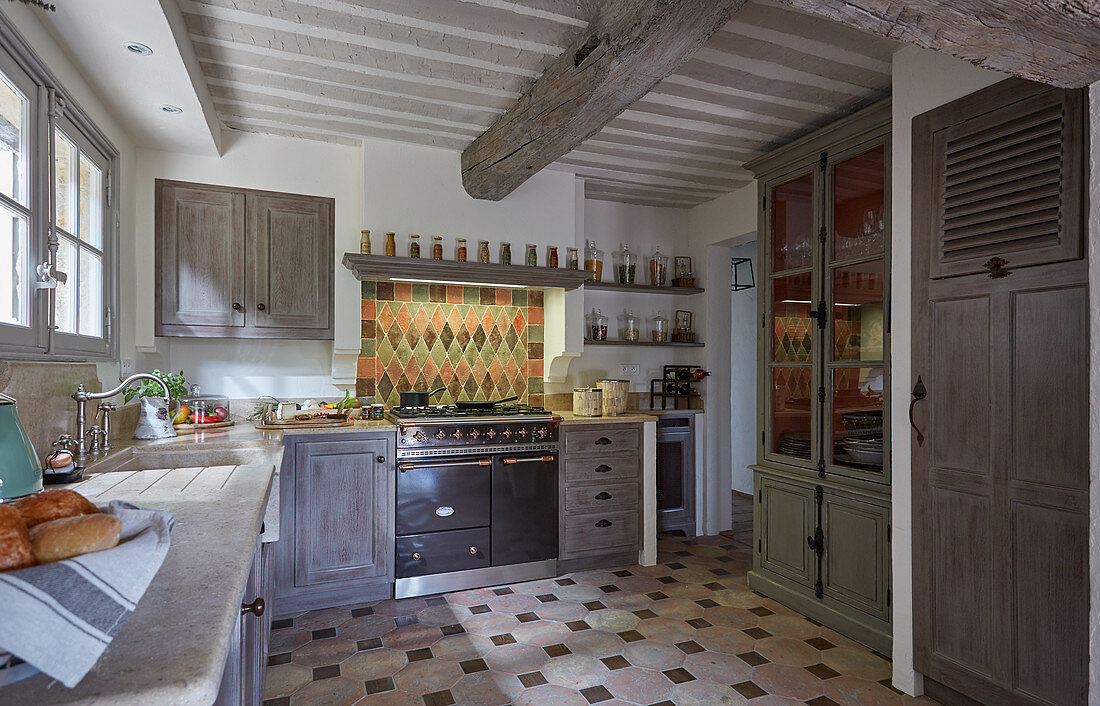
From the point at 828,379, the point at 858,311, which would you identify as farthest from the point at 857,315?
the point at 828,379

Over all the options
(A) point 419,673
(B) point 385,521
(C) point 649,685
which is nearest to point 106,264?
(B) point 385,521

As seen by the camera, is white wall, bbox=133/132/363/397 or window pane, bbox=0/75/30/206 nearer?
window pane, bbox=0/75/30/206

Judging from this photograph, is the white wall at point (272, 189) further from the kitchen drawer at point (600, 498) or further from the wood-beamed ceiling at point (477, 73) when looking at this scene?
the kitchen drawer at point (600, 498)

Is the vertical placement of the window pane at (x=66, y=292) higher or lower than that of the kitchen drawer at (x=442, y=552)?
higher

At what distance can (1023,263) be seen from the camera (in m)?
2.00

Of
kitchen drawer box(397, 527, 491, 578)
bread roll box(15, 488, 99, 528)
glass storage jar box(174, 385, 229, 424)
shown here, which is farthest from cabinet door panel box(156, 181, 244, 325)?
bread roll box(15, 488, 99, 528)

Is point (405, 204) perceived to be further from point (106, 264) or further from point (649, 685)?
point (649, 685)

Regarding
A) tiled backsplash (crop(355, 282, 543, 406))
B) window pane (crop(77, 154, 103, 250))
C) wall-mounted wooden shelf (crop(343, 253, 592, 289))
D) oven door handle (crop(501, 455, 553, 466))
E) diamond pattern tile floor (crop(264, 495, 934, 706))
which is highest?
window pane (crop(77, 154, 103, 250))

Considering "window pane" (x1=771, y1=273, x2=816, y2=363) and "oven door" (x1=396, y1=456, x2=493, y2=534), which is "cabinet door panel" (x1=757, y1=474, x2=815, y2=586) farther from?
"oven door" (x1=396, y1=456, x2=493, y2=534)

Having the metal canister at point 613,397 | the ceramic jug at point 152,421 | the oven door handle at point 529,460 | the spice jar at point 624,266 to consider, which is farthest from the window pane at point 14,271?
the spice jar at point 624,266

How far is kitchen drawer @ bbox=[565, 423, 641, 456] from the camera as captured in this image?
12.0 ft

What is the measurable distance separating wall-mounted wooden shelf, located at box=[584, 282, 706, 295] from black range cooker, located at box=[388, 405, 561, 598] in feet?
3.84

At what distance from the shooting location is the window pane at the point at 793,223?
3.12 m

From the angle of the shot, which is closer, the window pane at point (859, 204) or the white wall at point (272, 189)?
the window pane at point (859, 204)
